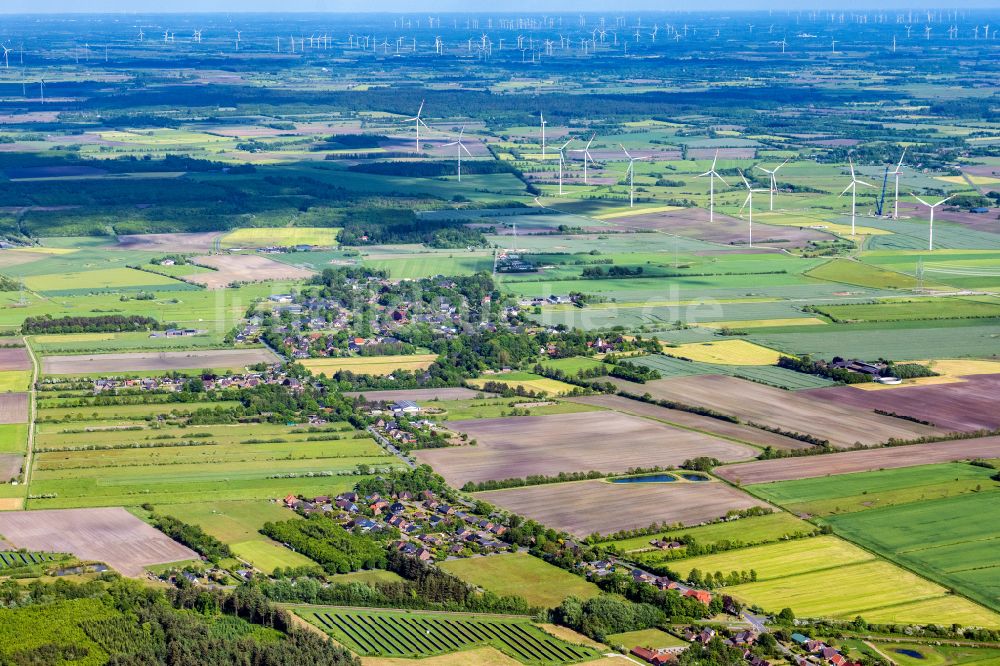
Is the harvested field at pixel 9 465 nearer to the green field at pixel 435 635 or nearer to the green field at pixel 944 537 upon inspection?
the green field at pixel 435 635

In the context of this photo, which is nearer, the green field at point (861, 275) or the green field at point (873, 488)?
the green field at point (873, 488)

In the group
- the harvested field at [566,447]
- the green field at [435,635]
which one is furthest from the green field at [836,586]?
the harvested field at [566,447]

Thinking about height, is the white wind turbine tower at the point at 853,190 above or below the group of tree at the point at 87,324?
above

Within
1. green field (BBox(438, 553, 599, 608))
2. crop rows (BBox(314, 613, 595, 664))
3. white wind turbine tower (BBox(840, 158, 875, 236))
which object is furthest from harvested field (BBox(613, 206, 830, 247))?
crop rows (BBox(314, 613, 595, 664))

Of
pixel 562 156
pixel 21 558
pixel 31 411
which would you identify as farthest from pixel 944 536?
pixel 562 156

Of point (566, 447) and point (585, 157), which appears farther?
point (585, 157)

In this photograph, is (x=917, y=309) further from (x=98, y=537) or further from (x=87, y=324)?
(x=98, y=537)
